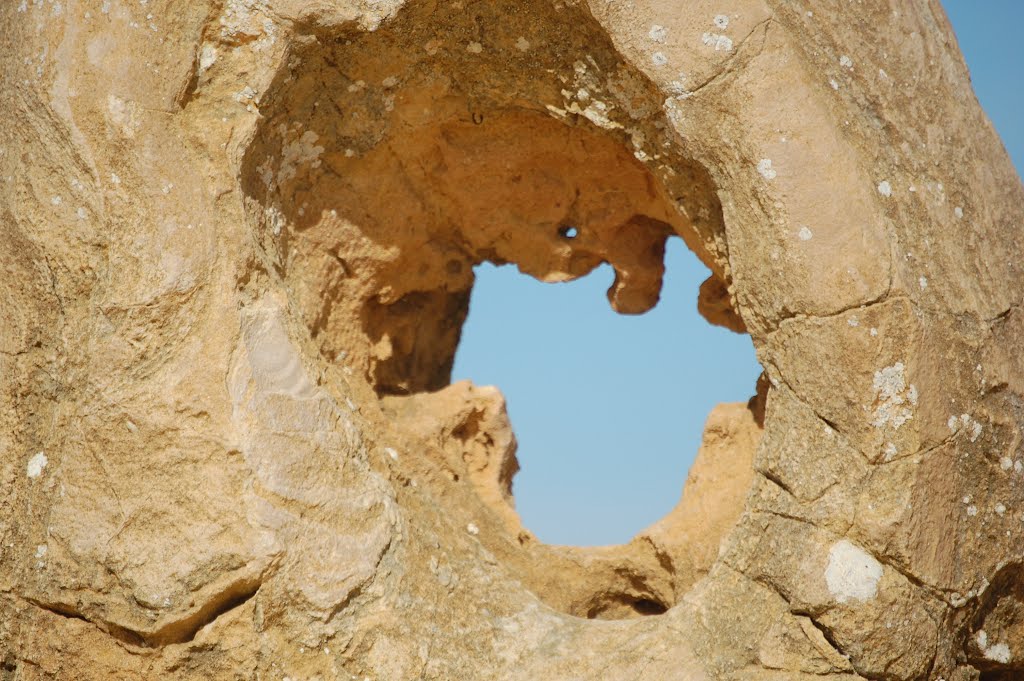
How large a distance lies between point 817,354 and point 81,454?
6.13 feet

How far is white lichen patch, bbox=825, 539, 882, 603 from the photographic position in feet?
8.55

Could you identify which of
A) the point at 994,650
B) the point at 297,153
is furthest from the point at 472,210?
the point at 994,650

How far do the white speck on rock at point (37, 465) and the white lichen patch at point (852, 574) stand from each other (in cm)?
201

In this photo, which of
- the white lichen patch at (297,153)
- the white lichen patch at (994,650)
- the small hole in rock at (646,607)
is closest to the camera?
the white lichen patch at (994,650)

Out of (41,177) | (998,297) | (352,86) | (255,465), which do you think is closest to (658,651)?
(255,465)

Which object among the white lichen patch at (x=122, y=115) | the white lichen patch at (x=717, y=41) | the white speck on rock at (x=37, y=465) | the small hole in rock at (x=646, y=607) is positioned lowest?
the white speck on rock at (x=37, y=465)

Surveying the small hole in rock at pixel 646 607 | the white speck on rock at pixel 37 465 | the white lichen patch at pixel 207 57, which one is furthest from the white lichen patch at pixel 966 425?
the white speck on rock at pixel 37 465

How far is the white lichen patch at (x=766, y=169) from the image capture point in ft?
8.83

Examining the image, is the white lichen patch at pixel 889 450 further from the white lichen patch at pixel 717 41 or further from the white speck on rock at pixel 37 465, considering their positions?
the white speck on rock at pixel 37 465

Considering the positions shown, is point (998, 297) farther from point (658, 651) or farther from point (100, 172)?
point (100, 172)

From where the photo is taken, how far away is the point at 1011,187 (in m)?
3.04

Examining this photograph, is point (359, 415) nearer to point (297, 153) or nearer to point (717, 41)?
point (297, 153)

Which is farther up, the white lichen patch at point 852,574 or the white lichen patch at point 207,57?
the white lichen patch at point 207,57

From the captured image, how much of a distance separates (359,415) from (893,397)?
1.46m
